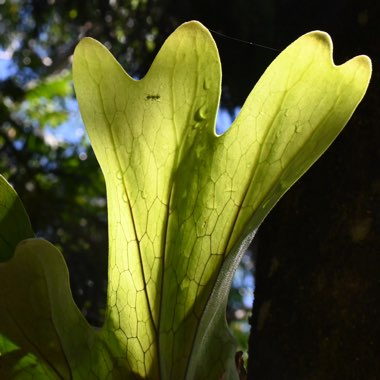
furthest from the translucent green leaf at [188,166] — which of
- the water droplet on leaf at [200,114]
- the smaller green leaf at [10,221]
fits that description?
the smaller green leaf at [10,221]

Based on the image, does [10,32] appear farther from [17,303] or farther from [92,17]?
[17,303]

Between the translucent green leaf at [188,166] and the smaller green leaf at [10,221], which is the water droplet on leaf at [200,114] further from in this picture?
the smaller green leaf at [10,221]

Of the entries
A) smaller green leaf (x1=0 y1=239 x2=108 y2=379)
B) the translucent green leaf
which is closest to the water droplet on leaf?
the translucent green leaf

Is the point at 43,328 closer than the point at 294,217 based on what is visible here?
Yes

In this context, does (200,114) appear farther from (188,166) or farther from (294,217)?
(294,217)

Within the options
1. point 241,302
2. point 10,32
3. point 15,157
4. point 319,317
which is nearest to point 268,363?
point 319,317

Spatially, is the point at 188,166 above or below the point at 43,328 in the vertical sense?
above

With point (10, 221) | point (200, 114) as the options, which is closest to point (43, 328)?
point (10, 221)
